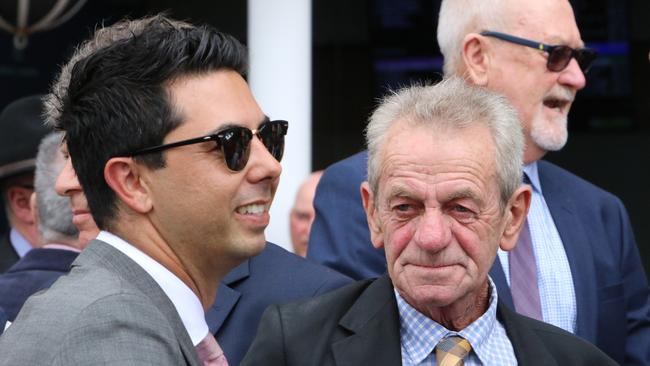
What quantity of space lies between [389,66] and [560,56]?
10.8 feet

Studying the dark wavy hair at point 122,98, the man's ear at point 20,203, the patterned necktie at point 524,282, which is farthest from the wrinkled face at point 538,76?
the man's ear at point 20,203

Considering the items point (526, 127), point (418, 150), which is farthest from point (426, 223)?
point (526, 127)

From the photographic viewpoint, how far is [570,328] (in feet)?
12.7

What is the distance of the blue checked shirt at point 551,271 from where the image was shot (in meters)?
3.86

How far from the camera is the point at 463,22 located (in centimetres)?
437

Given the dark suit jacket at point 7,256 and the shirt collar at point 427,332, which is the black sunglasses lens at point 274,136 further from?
the dark suit jacket at point 7,256

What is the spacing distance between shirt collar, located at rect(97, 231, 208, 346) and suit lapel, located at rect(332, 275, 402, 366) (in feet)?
1.26

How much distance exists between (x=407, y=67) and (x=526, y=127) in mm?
3360

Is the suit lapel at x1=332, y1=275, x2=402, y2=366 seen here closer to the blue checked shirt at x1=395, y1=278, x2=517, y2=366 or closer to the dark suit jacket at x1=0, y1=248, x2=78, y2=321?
the blue checked shirt at x1=395, y1=278, x2=517, y2=366

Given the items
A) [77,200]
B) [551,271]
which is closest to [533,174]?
[551,271]

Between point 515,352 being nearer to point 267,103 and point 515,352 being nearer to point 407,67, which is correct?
point 267,103

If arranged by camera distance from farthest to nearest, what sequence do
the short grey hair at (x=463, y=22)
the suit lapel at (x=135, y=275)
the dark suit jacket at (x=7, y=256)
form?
the dark suit jacket at (x=7, y=256)
the short grey hair at (x=463, y=22)
the suit lapel at (x=135, y=275)

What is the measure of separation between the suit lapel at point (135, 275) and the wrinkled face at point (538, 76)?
1824mm

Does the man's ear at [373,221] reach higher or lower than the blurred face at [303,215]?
higher
